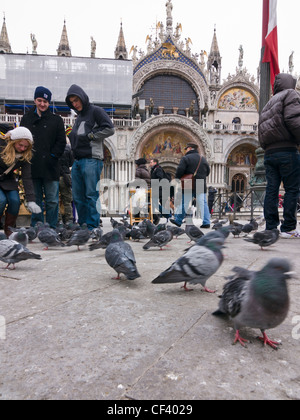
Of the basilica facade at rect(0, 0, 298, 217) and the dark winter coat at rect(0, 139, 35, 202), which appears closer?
the dark winter coat at rect(0, 139, 35, 202)

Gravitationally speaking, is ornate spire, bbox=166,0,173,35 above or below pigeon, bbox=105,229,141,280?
above

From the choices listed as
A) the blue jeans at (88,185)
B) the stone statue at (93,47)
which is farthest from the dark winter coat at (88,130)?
the stone statue at (93,47)

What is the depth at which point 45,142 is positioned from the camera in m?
4.44

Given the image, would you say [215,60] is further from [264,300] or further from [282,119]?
[264,300]

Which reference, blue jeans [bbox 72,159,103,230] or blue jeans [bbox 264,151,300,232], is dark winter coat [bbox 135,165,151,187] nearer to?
blue jeans [bbox 72,159,103,230]

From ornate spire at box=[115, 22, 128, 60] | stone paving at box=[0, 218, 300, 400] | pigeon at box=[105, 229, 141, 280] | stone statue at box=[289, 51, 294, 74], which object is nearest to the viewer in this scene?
stone paving at box=[0, 218, 300, 400]

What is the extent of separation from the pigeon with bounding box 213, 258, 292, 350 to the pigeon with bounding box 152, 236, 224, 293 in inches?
18.0

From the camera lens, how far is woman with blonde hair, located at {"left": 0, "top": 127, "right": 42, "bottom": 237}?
145 inches

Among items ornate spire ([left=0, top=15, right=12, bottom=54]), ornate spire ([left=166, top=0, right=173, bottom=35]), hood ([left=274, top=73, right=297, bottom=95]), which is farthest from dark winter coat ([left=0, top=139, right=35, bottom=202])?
ornate spire ([left=0, top=15, right=12, bottom=54])

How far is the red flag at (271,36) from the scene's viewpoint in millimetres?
7340

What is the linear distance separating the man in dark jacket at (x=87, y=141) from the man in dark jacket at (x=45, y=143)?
284 mm

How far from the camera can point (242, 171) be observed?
26.2 metres

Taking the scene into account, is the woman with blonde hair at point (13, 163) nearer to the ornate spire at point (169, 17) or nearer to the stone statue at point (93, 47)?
the stone statue at point (93, 47)

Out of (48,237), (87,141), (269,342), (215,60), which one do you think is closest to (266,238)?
(269,342)
